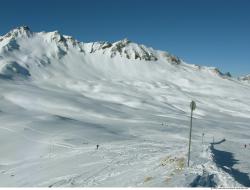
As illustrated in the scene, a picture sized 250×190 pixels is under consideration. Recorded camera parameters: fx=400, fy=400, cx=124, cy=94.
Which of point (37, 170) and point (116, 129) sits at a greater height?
point (116, 129)

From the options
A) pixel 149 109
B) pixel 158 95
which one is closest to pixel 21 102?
pixel 149 109

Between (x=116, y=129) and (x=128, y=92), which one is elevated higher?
(x=128, y=92)

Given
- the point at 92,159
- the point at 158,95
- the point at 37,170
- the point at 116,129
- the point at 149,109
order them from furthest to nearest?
1. the point at 158,95
2. the point at 149,109
3. the point at 116,129
4. the point at 92,159
5. the point at 37,170

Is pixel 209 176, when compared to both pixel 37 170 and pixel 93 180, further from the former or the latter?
pixel 37 170

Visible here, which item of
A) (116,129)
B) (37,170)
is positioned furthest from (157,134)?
(37,170)

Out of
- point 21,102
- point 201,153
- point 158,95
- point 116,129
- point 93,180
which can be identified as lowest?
point 93,180

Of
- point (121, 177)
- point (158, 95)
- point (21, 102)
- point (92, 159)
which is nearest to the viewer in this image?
point (121, 177)

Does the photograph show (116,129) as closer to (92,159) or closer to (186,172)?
(92,159)

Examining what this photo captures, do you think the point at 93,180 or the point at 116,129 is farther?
the point at 116,129

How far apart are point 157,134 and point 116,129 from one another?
9.57 metres

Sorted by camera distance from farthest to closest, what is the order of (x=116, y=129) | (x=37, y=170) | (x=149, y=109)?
(x=149, y=109)
(x=116, y=129)
(x=37, y=170)

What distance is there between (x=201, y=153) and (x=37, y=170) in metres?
18.0

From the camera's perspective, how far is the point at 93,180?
108ft

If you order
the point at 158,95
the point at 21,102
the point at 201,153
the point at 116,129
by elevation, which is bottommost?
the point at 201,153
